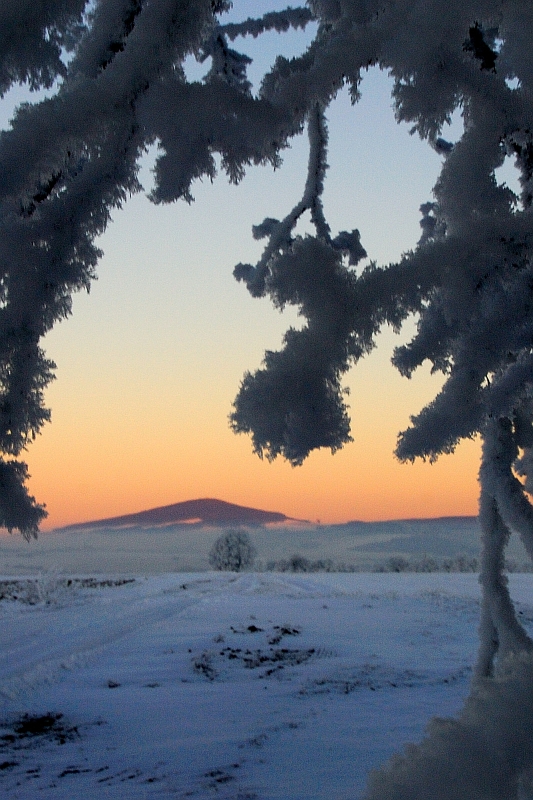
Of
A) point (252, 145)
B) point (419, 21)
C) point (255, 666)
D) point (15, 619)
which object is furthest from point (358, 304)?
point (15, 619)

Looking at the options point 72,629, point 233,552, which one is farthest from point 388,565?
point 72,629

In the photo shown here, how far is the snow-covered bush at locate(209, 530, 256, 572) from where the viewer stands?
1980 cm

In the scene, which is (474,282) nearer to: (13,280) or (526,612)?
(13,280)

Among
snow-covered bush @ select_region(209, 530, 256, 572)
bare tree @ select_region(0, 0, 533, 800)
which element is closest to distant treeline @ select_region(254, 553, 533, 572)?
snow-covered bush @ select_region(209, 530, 256, 572)

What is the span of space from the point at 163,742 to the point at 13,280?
7.91 ft

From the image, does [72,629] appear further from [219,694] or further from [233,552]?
[233,552]

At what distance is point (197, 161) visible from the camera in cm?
122

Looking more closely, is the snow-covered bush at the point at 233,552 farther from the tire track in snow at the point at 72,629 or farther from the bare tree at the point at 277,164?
the bare tree at the point at 277,164

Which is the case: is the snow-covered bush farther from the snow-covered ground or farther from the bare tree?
the bare tree

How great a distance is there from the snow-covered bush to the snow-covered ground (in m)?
13.0

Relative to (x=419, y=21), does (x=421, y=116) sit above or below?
below

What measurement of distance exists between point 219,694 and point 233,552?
16.9m

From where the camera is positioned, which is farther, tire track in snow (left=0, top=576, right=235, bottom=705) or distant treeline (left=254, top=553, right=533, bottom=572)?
distant treeline (left=254, top=553, right=533, bottom=572)

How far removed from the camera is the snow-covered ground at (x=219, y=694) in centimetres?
231
